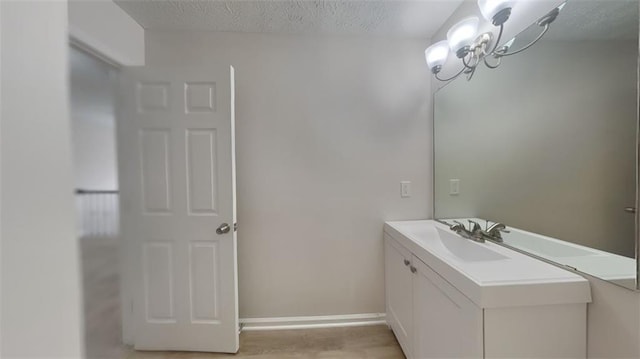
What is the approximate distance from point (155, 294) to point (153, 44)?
5.06 feet

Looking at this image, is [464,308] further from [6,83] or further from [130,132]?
[130,132]

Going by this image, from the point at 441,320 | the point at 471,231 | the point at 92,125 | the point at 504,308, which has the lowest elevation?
the point at 441,320

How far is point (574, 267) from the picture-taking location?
0.76 m

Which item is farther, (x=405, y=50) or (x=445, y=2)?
(x=405, y=50)

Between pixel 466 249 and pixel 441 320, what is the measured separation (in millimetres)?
411

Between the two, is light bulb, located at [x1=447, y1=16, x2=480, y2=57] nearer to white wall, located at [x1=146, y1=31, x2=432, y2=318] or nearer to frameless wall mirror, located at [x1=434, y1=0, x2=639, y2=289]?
frameless wall mirror, located at [x1=434, y1=0, x2=639, y2=289]

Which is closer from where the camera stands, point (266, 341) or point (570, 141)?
point (570, 141)

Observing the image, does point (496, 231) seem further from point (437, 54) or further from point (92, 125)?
point (92, 125)

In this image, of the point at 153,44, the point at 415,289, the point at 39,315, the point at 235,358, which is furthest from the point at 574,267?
the point at 153,44

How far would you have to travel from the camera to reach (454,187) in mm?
1466

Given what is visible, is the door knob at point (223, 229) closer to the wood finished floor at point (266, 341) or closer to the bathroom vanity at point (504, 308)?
the wood finished floor at point (266, 341)

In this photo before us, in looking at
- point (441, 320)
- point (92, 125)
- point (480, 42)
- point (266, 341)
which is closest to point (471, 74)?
point (480, 42)

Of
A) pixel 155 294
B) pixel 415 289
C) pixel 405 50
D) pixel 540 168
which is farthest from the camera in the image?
pixel 405 50

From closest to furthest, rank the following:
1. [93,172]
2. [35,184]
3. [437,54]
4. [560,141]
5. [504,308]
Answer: [35,184]
[93,172]
[504,308]
[560,141]
[437,54]
